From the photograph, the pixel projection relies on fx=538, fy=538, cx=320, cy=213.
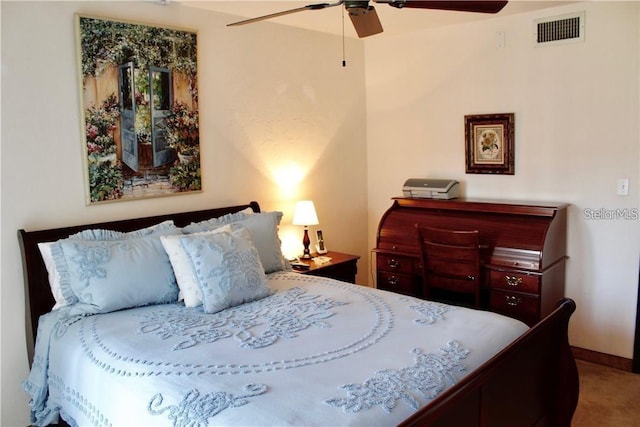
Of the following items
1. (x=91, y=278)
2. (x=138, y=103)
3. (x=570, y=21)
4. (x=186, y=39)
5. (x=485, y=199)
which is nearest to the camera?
(x=91, y=278)

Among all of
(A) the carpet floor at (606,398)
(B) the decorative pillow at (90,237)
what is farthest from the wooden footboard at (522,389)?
(B) the decorative pillow at (90,237)

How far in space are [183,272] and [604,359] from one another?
9.40 feet

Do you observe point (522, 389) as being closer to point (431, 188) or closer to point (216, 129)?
point (431, 188)

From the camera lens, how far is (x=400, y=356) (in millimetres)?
2039

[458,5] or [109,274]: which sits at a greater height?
[458,5]

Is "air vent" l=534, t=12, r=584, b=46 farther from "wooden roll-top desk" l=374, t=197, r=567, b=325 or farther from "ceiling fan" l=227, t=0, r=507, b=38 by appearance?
"ceiling fan" l=227, t=0, r=507, b=38

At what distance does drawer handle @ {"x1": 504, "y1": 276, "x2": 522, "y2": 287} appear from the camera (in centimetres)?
343

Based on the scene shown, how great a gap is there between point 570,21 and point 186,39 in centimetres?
251

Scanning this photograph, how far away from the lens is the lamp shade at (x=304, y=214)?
12.9 feet

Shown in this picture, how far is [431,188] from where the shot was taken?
13.4 feet

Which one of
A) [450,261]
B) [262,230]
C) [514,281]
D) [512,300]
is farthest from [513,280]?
[262,230]

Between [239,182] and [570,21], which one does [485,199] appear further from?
[239,182]

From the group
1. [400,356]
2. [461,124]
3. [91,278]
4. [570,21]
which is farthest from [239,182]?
[570,21]

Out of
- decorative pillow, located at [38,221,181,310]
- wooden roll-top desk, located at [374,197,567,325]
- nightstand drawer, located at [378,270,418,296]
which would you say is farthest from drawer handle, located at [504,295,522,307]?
decorative pillow, located at [38,221,181,310]
